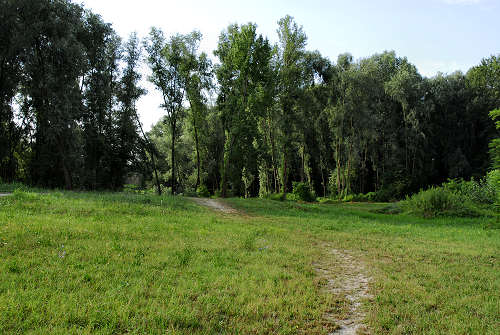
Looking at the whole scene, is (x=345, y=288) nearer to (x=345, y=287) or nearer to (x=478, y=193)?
(x=345, y=287)

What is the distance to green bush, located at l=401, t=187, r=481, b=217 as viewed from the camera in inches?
723

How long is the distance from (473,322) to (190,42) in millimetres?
34774

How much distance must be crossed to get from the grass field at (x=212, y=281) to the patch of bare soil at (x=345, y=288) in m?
0.11

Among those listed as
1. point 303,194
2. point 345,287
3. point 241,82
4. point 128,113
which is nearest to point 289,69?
point 241,82

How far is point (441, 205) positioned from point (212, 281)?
1861 cm

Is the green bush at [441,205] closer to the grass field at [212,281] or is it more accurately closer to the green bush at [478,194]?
the green bush at [478,194]

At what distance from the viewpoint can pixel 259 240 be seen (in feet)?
31.3

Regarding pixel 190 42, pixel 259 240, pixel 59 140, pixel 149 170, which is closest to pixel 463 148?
pixel 190 42

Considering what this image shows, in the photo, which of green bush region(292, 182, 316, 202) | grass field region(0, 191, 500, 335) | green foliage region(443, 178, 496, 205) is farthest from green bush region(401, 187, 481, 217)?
green bush region(292, 182, 316, 202)

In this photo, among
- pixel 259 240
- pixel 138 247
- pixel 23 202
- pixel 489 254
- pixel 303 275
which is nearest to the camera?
pixel 303 275

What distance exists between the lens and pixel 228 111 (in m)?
30.7

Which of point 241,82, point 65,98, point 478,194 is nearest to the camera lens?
point 478,194

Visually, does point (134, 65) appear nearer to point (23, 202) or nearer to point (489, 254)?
point (23, 202)

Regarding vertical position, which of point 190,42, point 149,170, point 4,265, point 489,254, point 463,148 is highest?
point 190,42
